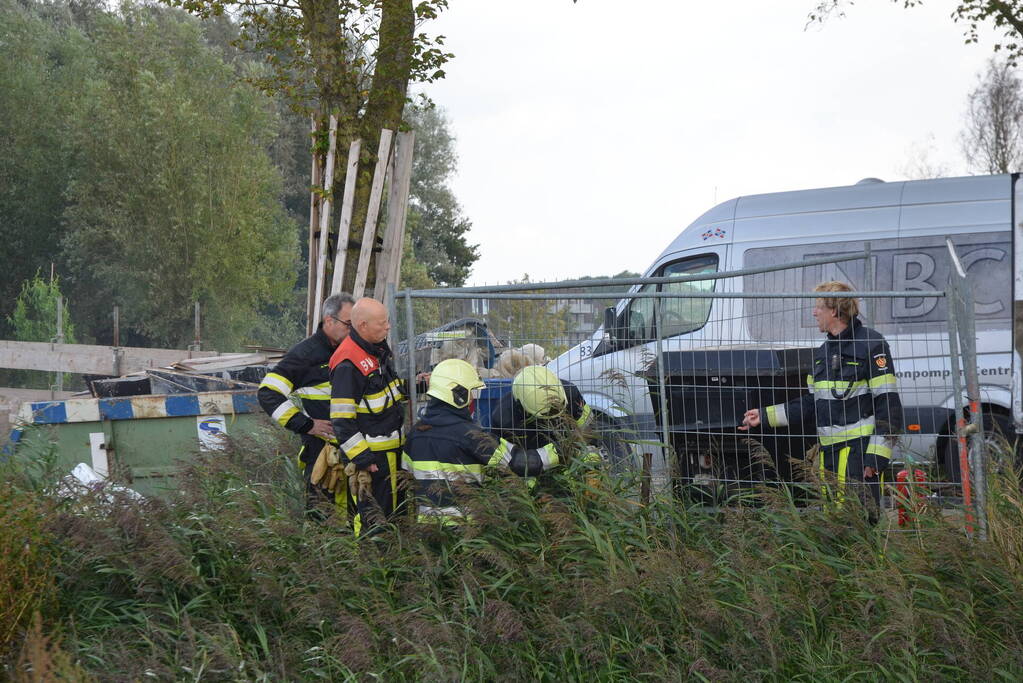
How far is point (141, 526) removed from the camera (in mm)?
5172

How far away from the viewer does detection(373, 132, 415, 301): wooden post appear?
355 inches

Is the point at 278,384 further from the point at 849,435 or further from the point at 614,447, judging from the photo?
the point at 849,435

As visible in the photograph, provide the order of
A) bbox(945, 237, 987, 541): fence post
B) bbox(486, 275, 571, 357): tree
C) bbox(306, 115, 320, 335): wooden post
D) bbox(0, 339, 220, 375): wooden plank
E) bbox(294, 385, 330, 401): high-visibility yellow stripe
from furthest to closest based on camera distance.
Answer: bbox(0, 339, 220, 375): wooden plank → bbox(306, 115, 320, 335): wooden post → bbox(294, 385, 330, 401): high-visibility yellow stripe → bbox(486, 275, 571, 357): tree → bbox(945, 237, 987, 541): fence post

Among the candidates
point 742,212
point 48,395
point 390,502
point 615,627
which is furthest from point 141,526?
point 48,395

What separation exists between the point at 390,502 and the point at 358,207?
4.24 m

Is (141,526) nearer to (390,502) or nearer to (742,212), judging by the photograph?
(390,502)

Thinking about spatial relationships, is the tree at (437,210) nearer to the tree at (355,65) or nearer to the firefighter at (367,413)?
the tree at (355,65)

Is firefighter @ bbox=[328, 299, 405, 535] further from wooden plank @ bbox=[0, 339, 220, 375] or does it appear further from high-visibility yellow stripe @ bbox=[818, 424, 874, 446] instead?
wooden plank @ bbox=[0, 339, 220, 375]

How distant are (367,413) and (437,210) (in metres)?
37.2

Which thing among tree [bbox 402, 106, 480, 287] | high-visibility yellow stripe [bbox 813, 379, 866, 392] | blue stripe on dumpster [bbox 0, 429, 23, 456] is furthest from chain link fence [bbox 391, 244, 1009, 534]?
tree [bbox 402, 106, 480, 287]

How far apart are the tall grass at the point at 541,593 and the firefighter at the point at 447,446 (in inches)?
5.6

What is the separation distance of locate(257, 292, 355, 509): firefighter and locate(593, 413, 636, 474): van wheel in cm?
160

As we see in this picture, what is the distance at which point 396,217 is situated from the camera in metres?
9.02

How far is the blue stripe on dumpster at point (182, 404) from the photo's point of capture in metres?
7.77
